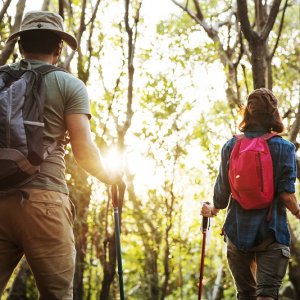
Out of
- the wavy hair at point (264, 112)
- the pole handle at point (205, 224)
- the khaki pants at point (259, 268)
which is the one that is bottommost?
the khaki pants at point (259, 268)

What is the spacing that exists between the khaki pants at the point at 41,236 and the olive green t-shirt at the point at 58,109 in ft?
0.39

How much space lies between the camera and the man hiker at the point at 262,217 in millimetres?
3611

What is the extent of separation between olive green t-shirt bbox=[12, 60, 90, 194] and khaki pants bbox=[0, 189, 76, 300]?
4.7 inches

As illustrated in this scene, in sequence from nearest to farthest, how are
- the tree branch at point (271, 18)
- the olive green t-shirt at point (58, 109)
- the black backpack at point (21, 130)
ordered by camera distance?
1. the black backpack at point (21, 130)
2. the olive green t-shirt at point (58, 109)
3. the tree branch at point (271, 18)

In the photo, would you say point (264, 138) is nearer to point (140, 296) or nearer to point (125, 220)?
point (125, 220)

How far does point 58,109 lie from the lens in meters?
2.80

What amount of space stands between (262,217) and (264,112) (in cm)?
71

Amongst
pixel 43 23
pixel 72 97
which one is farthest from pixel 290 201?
pixel 43 23

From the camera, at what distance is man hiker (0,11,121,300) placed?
2.64 metres

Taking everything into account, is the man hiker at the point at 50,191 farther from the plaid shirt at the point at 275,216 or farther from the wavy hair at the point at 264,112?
the wavy hair at the point at 264,112

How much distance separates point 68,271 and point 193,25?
24.2ft

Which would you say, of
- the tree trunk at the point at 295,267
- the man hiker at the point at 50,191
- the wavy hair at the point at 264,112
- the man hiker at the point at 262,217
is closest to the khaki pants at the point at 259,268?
the man hiker at the point at 262,217

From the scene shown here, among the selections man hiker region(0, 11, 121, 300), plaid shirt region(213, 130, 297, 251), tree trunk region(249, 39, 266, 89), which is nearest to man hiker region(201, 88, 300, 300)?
Answer: plaid shirt region(213, 130, 297, 251)

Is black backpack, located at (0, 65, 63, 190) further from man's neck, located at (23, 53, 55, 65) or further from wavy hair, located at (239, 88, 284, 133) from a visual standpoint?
wavy hair, located at (239, 88, 284, 133)
